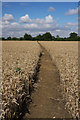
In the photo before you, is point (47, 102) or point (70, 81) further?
point (70, 81)

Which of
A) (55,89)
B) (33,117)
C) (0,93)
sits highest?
(0,93)

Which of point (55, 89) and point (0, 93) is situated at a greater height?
point (0, 93)

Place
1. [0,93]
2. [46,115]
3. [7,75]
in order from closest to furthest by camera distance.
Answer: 1. [0,93]
2. [46,115]
3. [7,75]

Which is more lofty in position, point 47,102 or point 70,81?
point 70,81

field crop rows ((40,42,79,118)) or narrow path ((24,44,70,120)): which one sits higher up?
field crop rows ((40,42,79,118))

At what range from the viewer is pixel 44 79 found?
886 centimetres

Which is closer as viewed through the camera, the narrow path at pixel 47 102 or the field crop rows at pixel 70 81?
the field crop rows at pixel 70 81

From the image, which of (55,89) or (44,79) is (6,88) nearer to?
(55,89)

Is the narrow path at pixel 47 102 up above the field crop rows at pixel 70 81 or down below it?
below

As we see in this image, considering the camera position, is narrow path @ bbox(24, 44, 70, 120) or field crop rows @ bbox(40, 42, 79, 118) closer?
field crop rows @ bbox(40, 42, 79, 118)

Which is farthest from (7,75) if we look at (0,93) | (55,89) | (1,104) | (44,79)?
(44,79)

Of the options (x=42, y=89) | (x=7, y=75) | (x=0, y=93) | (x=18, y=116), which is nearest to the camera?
(x=0, y=93)

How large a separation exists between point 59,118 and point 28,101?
1435mm

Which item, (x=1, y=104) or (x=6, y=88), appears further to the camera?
(x=6, y=88)
